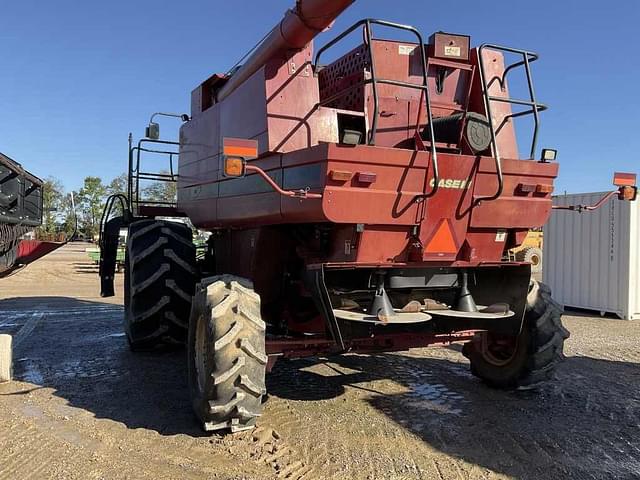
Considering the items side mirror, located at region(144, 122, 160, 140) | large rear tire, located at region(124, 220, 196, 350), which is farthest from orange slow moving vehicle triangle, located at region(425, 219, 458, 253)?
side mirror, located at region(144, 122, 160, 140)

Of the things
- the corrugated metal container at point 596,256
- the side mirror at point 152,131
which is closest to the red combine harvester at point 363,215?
the side mirror at point 152,131

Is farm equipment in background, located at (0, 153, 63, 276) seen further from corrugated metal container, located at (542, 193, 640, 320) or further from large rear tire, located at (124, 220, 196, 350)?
corrugated metal container, located at (542, 193, 640, 320)

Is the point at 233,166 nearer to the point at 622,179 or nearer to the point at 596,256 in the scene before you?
the point at 622,179

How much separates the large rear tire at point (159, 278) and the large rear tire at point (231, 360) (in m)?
1.95

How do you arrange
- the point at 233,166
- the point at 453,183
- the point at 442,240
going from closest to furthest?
the point at 233,166, the point at 453,183, the point at 442,240

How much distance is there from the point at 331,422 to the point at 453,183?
2237 mm

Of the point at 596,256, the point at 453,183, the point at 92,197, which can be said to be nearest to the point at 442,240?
the point at 453,183

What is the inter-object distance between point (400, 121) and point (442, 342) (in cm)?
208

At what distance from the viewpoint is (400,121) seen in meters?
5.17

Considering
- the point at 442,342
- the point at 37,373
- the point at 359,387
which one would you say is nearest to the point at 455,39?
the point at 442,342

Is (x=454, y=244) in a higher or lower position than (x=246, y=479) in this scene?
higher

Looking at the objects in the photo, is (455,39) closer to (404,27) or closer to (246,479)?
(404,27)

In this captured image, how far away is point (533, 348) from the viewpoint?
5586mm

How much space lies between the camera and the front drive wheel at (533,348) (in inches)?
220
